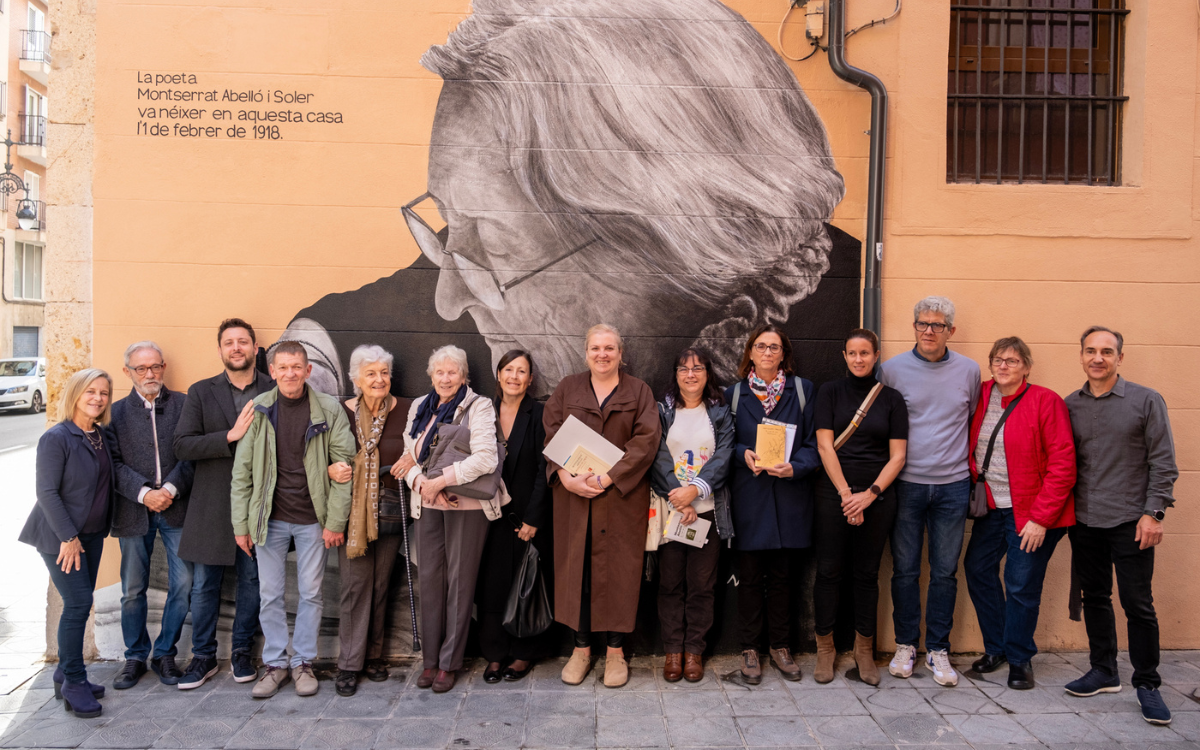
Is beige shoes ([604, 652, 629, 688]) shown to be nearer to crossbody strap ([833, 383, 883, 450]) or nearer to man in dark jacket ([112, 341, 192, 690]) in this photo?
crossbody strap ([833, 383, 883, 450])

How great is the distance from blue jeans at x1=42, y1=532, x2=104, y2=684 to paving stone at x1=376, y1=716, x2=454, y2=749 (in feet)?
5.21

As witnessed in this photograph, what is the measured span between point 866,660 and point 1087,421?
1.77m

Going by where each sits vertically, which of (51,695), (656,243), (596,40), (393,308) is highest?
(596,40)

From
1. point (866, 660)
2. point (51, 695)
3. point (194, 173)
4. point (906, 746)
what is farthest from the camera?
point (194, 173)

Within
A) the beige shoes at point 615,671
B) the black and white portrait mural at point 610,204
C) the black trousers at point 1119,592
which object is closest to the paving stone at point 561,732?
the beige shoes at point 615,671

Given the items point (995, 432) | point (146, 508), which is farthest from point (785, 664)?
point (146, 508)

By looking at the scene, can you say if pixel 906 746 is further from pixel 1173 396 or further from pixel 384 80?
pixel 384 80

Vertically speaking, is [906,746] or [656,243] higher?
[656,243]

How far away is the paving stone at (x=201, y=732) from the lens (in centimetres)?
326

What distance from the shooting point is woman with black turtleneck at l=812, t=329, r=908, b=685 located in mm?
3895

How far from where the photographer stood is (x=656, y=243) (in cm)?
442

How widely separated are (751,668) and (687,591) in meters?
0.55

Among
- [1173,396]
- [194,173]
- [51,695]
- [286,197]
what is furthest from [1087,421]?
[51,695]

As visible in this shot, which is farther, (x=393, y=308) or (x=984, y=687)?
(x=393, y=308)
